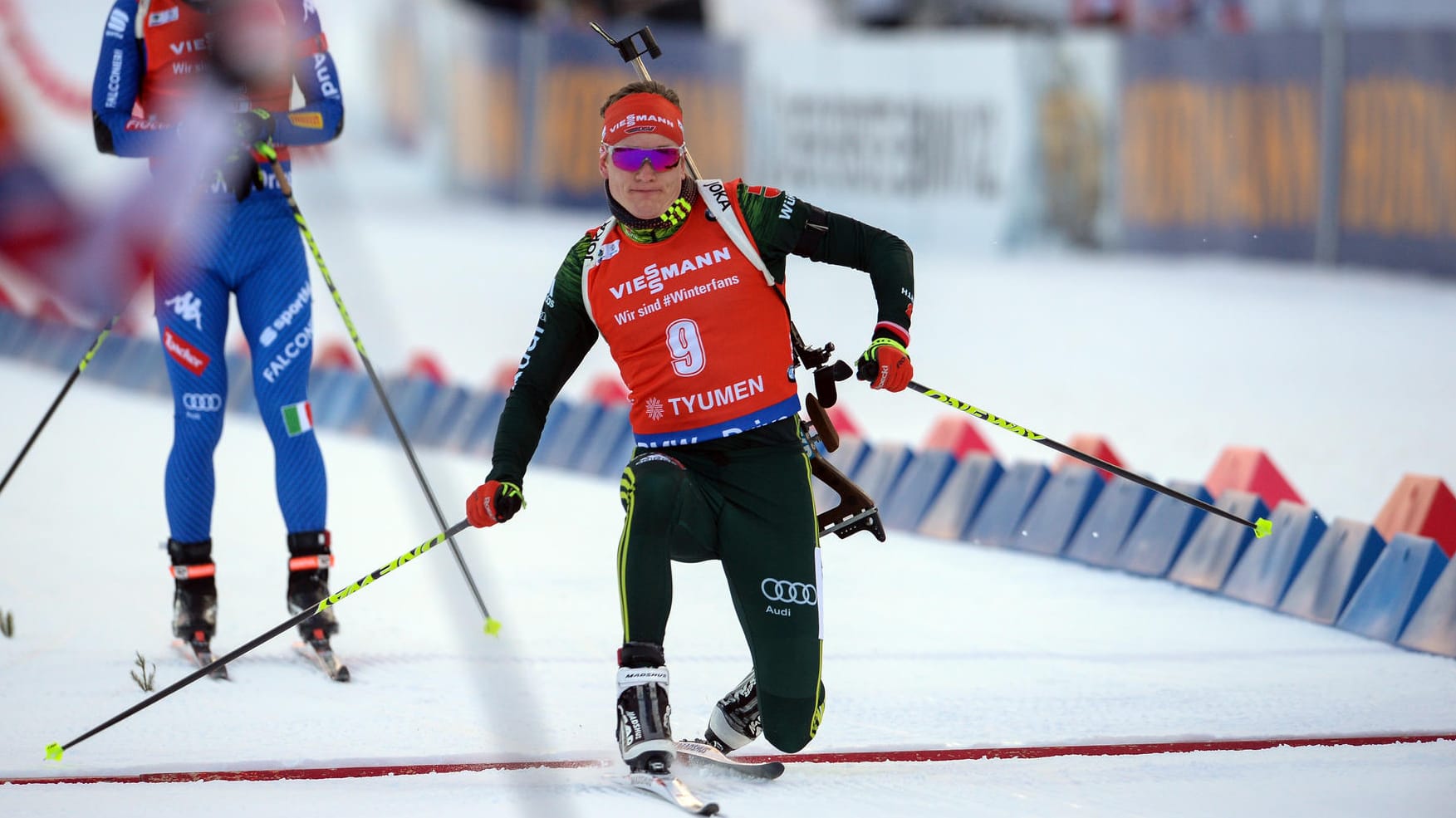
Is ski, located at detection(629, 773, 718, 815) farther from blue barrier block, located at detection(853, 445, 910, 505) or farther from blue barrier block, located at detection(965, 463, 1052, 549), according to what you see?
blue barrier block, located at detection(853, 445, 910, 505)

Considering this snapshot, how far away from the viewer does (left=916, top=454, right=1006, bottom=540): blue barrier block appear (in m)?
7.25

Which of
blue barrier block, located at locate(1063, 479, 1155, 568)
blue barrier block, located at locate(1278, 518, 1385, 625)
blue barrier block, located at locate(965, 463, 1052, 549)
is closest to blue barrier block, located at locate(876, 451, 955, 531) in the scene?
blue barrier block, located at locate(965, 463, 1052, 549)

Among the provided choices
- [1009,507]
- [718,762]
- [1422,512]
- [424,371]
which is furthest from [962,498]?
[424,371]

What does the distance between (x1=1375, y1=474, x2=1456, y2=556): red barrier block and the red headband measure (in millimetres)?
2896

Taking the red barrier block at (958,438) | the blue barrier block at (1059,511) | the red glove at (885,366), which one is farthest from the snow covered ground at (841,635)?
the red glove at (885,366)

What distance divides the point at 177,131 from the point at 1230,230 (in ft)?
36.1

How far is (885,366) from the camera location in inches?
162

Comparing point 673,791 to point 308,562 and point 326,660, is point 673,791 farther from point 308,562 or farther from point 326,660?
point 308,562

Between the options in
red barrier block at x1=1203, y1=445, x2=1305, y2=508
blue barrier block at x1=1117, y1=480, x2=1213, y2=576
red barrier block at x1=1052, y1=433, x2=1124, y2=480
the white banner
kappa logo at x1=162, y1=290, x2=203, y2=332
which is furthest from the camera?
the white banner

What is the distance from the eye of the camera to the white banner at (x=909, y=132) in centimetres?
1636

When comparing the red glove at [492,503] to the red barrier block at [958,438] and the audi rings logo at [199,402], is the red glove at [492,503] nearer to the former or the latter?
the audi rings logo at [199,402]

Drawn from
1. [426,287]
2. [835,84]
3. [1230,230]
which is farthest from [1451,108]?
[426,287]

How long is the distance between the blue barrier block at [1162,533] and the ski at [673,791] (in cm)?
292

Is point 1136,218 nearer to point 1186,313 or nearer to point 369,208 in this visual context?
point 1186,313
